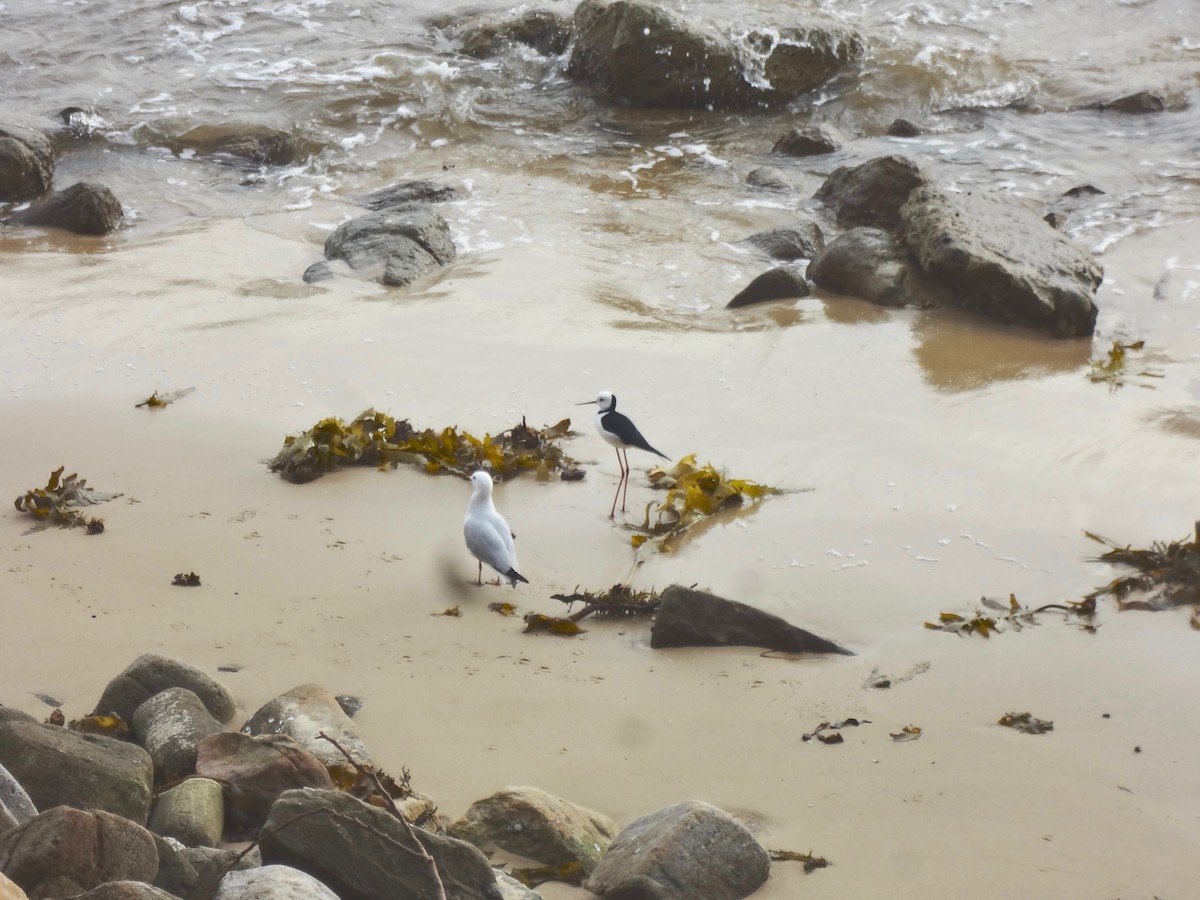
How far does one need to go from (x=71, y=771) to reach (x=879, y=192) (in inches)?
354

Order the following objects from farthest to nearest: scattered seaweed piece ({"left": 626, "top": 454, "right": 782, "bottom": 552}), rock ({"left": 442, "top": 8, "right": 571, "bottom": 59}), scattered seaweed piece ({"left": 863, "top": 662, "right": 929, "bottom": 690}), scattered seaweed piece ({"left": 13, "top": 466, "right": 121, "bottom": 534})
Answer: rock ({"left": 442, "top": 8, "right": 571, "bottom": 59}), scattered seaweed piece ({"left": 626, "top": 454, "right": 782, "bottom": 552}), scattered seaweed piece ({"left": 13, "top": 466, "right": 121, "bottom": 534}), scattered seaweed piece ({"left": 863, "top": 662, "right": 929, "bottom": 690})

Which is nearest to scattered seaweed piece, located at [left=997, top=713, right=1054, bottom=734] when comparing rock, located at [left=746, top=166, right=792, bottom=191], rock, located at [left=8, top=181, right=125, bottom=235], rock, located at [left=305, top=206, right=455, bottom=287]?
rock, located at [left=305, top=206, right=455, bottom=287]

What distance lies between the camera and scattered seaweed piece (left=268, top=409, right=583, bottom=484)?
5.96 metres

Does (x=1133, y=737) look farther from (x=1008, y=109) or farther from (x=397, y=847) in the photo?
(x=1008, y=109)

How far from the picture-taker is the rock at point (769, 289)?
8664 mm

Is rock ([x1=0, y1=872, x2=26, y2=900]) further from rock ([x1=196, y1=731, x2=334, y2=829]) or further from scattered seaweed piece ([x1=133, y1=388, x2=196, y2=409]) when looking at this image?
scattered seaweed piece ([x1=133, y1=388, x2=196, y2=409])

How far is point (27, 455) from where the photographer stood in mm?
6031

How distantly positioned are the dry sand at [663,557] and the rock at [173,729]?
16.1 inches

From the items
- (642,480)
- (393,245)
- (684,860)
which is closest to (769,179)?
(393,245)

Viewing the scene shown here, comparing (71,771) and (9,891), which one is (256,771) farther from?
(9,891)

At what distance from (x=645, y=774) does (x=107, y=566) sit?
8.55 feet

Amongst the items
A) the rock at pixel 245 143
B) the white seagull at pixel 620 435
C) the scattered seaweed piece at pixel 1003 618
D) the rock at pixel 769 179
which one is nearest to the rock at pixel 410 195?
the rock at pixel 245 143

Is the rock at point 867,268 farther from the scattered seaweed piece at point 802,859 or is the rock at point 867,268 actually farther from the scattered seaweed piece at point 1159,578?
the scattered seaweed piece at point 802,859

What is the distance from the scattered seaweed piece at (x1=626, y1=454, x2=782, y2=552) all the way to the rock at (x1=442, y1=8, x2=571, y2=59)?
1150 centimetres
